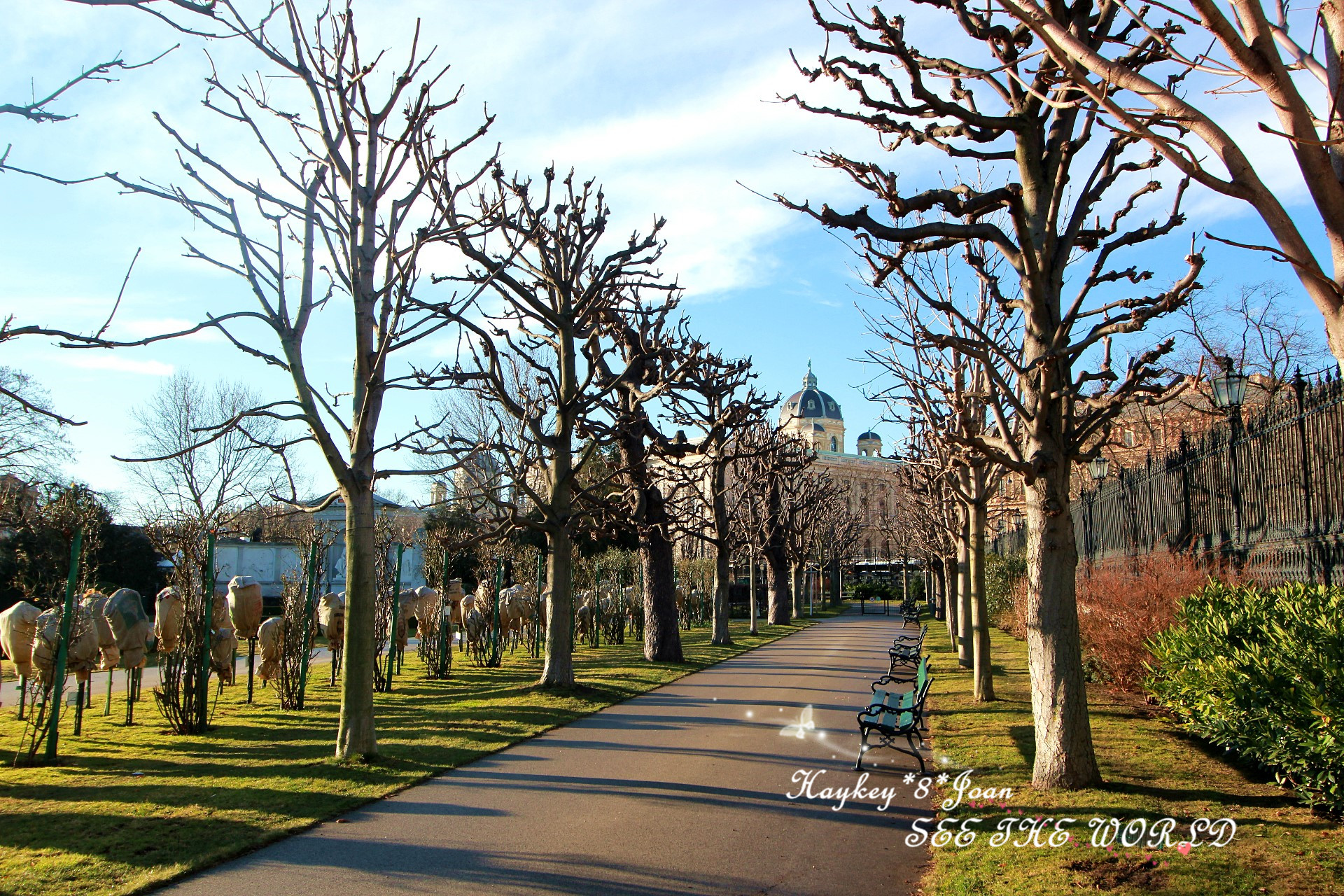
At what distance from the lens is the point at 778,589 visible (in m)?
35.3

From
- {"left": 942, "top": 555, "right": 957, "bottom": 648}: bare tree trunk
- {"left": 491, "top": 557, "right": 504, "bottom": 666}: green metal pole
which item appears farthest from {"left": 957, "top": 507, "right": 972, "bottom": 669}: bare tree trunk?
{"left": 491, "top": 557, "right": 504, "bottom": 666}: green metal pole

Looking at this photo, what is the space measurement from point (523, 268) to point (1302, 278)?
534 inches

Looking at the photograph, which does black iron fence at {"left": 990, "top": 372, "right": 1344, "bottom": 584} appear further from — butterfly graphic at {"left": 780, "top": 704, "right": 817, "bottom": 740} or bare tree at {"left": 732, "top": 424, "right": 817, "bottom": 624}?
bare tree at {"left": 732, "top": 424, "right": 817, "bottom": 624}

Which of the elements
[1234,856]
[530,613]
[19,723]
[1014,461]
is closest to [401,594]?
[530,613]

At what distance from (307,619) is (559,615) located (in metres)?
3.75

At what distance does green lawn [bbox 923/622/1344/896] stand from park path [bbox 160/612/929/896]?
579 mm

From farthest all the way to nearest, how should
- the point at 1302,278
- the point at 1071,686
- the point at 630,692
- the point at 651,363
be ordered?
the point at 651,363
the point at 630,692
the point at 1071,686
the point at 1302,278

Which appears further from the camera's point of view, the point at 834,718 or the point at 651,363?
the point at 651,363

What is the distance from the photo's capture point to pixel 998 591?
2675 cm

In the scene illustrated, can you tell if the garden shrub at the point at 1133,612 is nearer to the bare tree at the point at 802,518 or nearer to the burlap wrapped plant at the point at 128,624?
the burlap wrapped plant at the point at 128,624

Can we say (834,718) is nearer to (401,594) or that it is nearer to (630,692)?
(630,692)

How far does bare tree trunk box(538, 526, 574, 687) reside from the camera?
45.3 feet

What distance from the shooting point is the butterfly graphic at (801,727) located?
10.3 meters

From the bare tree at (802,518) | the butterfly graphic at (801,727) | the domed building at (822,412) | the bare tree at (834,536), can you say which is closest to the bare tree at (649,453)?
the butterfly graphic at (801,727)
